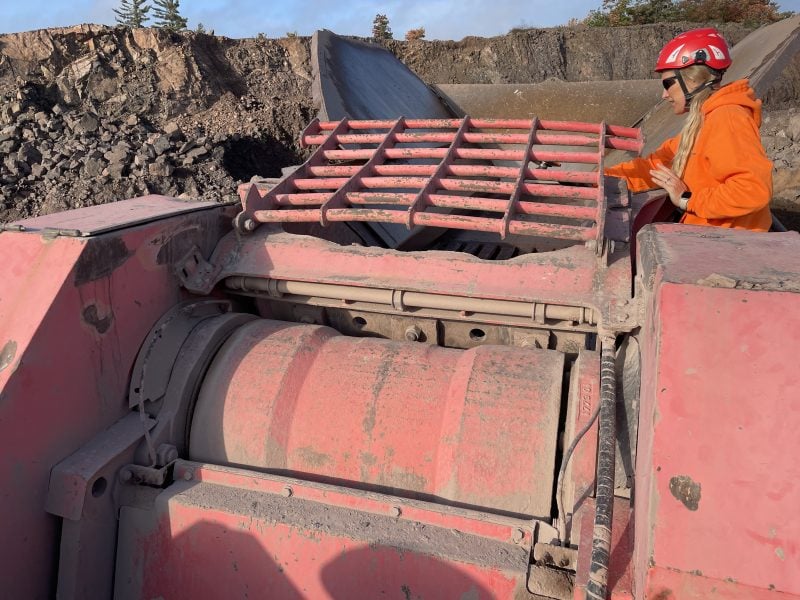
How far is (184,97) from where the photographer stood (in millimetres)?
10719

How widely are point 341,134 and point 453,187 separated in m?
0.96

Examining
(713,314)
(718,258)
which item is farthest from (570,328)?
(713,314)

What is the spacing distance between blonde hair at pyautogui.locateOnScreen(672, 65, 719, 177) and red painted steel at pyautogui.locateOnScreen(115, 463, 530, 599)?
5.40ft

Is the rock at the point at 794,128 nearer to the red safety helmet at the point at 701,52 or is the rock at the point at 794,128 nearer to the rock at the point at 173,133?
the red safety helmet at the point at 701,52

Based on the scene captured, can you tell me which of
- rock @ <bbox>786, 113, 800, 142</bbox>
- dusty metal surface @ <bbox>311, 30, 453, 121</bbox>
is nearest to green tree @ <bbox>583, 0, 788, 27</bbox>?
rock @ <bbox>786, 113, 800, 142</bbox>

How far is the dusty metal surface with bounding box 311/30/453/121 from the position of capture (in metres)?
4.78

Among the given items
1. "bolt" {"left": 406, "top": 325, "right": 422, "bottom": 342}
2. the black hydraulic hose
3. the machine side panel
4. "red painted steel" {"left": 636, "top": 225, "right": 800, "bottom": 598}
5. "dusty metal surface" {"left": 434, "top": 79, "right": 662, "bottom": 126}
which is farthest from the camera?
"dusty metal surface" {"left": 434, "top": 79, "right": 662, "bottom": 126}

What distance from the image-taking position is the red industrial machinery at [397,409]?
1.15m

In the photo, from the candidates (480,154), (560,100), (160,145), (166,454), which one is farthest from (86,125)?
(166,454)

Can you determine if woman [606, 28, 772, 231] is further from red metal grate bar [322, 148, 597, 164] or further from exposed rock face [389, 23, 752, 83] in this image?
exposed rock face [389, 23, 752, 83]

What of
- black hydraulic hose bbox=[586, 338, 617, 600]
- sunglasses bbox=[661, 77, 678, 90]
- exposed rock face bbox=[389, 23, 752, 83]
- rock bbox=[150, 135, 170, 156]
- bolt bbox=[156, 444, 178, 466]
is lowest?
bolt bbox=[156, 444, 178, 466]

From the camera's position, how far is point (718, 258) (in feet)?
4.60

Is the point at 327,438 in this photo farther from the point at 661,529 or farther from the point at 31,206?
the point at 31,206

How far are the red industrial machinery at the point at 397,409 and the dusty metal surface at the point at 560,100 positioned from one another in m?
4.77
